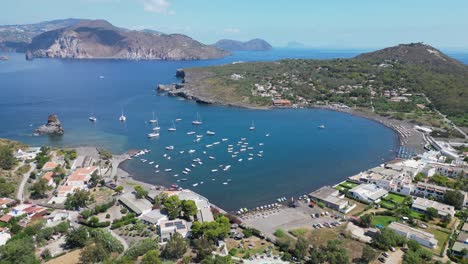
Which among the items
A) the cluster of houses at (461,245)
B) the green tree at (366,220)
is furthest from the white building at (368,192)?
the cluster of houses at (461,245)

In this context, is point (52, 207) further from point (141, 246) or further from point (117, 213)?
point (141, 246)

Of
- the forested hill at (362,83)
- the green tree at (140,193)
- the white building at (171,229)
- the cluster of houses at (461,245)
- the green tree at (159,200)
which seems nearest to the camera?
the cluster of houses at (461,245)

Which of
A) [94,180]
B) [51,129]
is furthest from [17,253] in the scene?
[51,129]

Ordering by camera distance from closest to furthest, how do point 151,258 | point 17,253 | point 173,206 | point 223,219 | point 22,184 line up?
1. point 151,258
2. point 17,253
3. point 223,219
4. point 173,206
5. point 22,184

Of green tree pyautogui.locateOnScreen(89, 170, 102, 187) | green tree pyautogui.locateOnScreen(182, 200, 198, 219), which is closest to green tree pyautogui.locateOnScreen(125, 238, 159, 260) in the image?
green tree pyautogui.locateOnScreen(182, 200, 198, 219)

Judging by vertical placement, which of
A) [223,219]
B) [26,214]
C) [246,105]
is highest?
[246,105]

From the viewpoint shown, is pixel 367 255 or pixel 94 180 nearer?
pixel 367 255

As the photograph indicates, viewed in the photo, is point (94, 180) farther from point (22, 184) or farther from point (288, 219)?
point (288, 219)

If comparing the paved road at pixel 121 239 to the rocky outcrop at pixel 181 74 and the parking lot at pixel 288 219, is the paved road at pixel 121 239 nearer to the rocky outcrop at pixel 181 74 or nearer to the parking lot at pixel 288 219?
the parking lot at pixel 288 219
